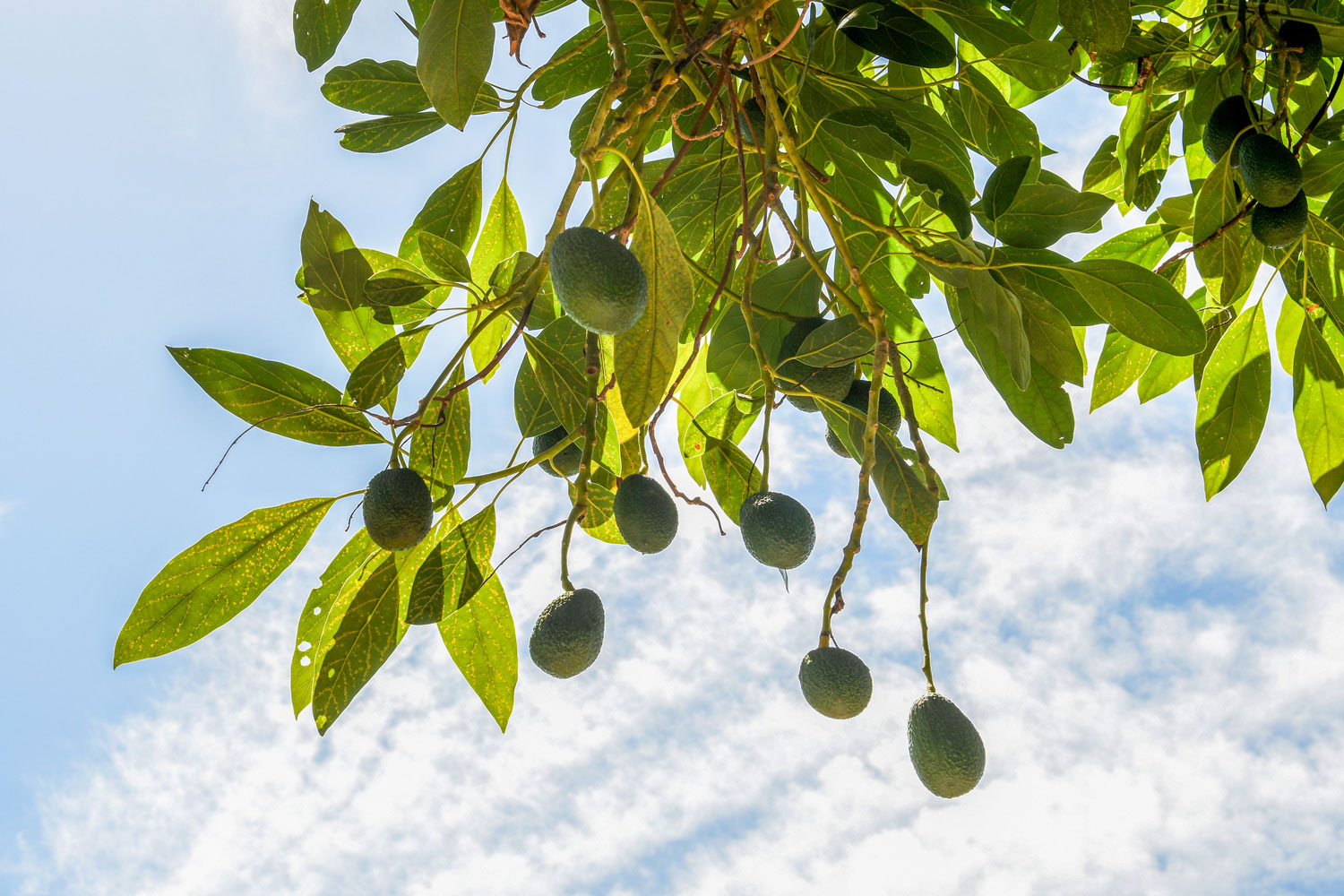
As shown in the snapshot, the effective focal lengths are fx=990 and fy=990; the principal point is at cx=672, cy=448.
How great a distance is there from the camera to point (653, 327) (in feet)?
2.39

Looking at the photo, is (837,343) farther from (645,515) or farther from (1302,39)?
(1302,39)

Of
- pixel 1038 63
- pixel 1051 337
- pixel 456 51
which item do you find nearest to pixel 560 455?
pixel 456 51

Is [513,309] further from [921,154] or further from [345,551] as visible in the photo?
[921,154]

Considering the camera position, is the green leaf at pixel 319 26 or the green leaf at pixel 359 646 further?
the green leaf at pixel 319 26

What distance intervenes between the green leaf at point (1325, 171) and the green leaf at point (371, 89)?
114 centimetres

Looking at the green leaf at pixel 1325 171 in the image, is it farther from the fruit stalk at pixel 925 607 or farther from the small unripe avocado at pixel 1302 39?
the fruit stalk at pixel 925 607

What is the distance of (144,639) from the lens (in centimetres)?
95

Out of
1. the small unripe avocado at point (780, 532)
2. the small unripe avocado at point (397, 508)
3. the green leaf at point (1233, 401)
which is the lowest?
the green leaf at point (1233, 401)

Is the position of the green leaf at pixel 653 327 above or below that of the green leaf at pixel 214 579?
above

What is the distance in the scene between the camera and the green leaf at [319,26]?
113 cm

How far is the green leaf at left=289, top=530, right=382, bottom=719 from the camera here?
1.12 meters

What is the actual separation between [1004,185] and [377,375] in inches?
26.1

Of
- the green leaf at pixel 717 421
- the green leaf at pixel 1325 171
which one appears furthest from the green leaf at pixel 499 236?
the green leaf at pixel 1325 171

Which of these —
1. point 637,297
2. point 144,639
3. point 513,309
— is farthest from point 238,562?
point 637,297
